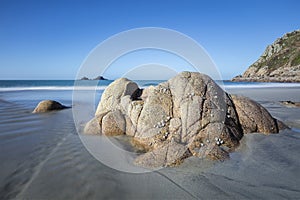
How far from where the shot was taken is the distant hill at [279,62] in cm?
6367

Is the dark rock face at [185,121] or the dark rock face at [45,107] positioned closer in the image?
the dark rock face at [185,121]

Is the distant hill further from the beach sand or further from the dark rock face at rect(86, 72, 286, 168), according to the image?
the beach sand

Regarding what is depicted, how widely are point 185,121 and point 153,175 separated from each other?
6.56 feet

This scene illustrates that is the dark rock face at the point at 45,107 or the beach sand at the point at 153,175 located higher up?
the dark rock face at the point at 45,107

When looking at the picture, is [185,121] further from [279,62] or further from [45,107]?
[279,62]

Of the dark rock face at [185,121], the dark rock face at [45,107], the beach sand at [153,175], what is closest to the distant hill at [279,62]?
the dark rock face at [45,107]

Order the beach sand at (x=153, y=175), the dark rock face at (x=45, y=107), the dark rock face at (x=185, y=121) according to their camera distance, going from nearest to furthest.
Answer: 1. the beach sand at (x=153, y=175)
2. the dark rock face at (x=185, y=121)
3. the dark rock face at (x=45, y=107)

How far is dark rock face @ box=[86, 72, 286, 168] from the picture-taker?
504 centimetres

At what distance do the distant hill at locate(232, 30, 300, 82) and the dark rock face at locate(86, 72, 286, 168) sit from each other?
2307 inches

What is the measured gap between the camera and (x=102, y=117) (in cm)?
757

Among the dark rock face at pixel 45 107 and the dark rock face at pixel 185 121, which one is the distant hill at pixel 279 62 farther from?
the dark rock face at pixel 185 121

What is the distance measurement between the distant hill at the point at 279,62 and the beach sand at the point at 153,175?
→ 60294 mm

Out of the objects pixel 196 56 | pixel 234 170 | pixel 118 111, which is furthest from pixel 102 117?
pixel 234 170

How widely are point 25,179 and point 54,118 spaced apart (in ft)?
20.4
